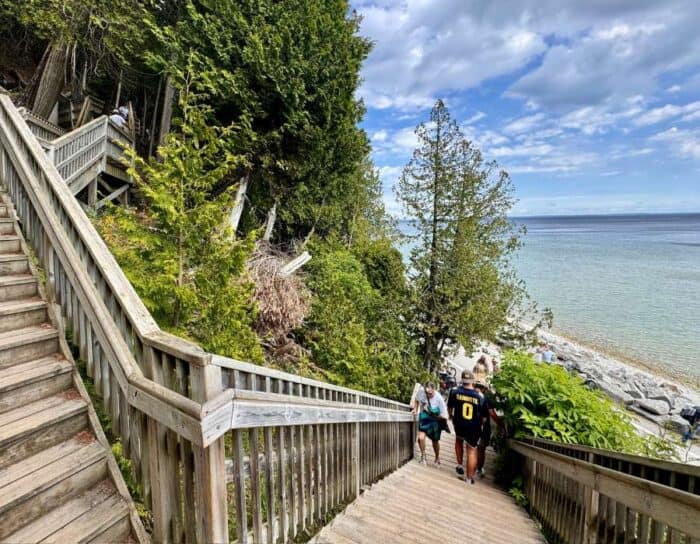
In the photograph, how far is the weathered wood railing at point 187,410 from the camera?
4.66 feet

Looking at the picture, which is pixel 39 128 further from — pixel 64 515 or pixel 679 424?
pixel 679 424

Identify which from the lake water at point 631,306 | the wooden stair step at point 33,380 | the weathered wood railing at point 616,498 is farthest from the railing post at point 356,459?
the lake water at point 631,306

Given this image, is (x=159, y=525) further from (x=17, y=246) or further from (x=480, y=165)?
(x=480, y=165)

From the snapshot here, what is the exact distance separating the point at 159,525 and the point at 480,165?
10223mm

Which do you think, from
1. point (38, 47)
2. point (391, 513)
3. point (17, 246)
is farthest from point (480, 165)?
point (38, 47)

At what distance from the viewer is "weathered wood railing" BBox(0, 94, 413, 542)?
142cm

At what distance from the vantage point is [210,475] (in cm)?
138

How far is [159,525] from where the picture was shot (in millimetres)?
1694

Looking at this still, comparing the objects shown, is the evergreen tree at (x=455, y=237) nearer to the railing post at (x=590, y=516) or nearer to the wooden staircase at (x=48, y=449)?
the railing post at (x=590, y=516)

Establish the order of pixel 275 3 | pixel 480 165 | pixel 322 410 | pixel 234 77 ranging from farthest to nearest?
pixel 480 165 → pixel 275 3 → pixel 234 77 → pixel 322 410

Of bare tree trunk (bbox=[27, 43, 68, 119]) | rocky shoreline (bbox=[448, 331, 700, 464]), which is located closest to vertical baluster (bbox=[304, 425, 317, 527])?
rocky shoreline (bbox=[448, 331, 700, 464])

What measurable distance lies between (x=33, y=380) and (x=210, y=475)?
1.64 metres

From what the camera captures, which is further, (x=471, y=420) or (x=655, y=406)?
(x=655, y=406)

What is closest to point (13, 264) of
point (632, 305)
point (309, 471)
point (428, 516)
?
point (309, 471)
